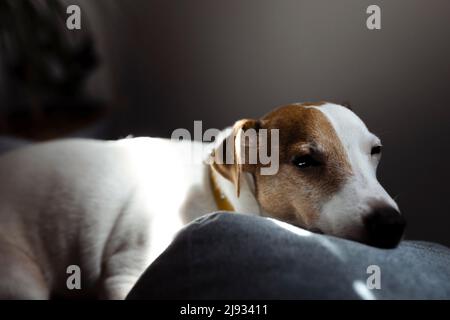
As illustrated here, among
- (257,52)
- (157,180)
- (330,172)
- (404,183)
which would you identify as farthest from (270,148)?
(404,183)

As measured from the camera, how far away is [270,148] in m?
1.32

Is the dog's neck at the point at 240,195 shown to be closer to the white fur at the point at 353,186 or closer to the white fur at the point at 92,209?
the white fur at the point at 92,209

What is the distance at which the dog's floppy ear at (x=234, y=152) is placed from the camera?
1273 millimetres

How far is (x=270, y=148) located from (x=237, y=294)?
550mm

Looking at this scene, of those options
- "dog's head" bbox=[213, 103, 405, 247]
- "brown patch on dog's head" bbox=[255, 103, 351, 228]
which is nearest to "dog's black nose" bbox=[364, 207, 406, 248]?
"dog's head" bbox=[213, 103, 405, 247]

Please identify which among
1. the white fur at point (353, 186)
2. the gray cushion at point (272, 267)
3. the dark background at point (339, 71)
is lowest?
the gray cushion at point (272, 267)

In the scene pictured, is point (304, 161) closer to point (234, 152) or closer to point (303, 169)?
point (303, 169)

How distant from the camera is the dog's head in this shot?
3.47 feet

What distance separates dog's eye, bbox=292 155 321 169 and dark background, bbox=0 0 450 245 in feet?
1.57

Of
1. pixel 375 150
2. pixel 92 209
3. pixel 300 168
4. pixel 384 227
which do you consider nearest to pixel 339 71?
pixel 375 150

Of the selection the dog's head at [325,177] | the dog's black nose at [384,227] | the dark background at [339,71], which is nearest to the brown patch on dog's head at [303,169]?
the dog's head at [325,177]

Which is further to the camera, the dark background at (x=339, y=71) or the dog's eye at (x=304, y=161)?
the dark background at (x=339, y=71)

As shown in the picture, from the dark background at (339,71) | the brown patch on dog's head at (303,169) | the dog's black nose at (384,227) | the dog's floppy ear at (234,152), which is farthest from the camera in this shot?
the dark background at (339,71)

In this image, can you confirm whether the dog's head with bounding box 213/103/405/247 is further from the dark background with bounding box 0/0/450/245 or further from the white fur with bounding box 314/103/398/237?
the dark background with bounding box 0/0/450/245
